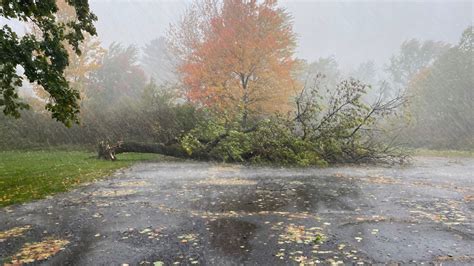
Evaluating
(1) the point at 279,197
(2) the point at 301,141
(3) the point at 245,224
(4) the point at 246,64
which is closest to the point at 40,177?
(1) the point at 279,197

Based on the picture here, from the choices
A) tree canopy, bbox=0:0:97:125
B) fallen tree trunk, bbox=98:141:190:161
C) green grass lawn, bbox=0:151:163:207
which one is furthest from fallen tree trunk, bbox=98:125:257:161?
tree canopy, bbox=0:0:97:125

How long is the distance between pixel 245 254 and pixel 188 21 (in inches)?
1092

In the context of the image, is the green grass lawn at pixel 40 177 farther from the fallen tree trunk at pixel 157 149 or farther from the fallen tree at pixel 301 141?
the fallen tree at pixel 301 141

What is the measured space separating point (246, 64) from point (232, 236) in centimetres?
1541

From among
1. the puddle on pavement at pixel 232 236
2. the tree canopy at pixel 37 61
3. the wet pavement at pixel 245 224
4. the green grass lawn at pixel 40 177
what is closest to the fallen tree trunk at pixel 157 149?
the green grass lawn at pixel 40 177

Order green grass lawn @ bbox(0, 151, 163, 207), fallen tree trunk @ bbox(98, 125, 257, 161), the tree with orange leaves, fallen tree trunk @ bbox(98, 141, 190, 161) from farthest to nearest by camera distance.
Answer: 1. the tree with orange leaves
2. fallen tree trunk @ bbox(98, 141, 190, 161)
3. fallen tree trunk @ bbox(98, 125, 257, 161)
4. green grass lawn @ bbox(0, 151, 163, 207)

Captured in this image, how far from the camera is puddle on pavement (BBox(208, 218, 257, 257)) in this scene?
5.61 metres

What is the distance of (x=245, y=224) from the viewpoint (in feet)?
23.0

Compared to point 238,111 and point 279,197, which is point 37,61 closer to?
point 279,197

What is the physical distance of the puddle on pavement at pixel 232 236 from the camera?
18.4 ft

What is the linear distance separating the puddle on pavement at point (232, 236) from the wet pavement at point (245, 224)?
0.02 meters

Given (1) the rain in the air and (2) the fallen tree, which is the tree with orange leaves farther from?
(2) the fallen tree

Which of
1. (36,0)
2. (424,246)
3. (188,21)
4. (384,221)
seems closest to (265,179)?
(384,221)

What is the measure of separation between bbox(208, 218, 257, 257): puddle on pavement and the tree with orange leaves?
13.3 meters
